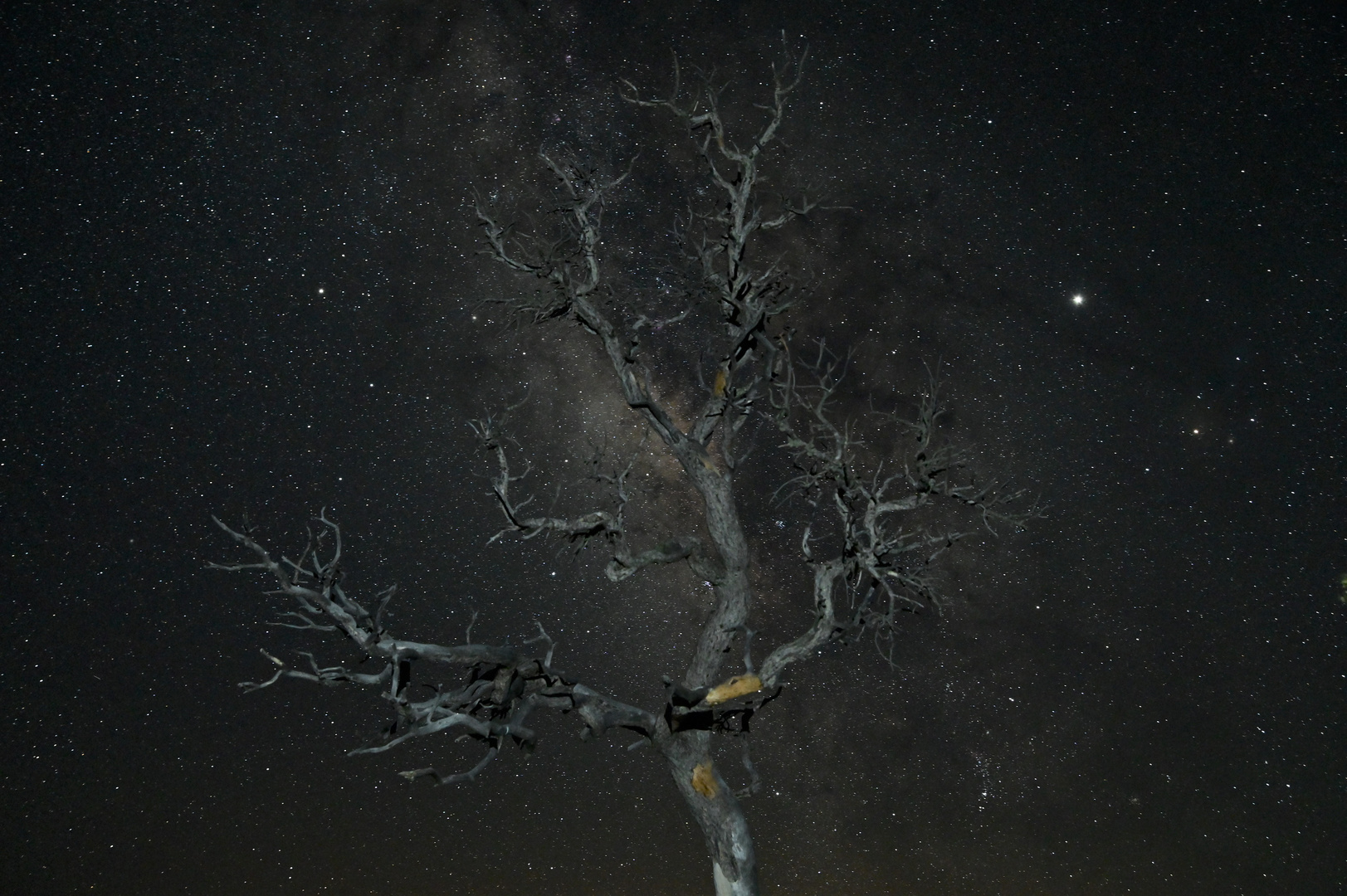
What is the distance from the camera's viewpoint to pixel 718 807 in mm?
9281

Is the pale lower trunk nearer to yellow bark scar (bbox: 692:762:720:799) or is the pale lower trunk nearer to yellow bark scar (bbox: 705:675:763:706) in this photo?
yellow bark scar (bbox: 692:762:720:799)

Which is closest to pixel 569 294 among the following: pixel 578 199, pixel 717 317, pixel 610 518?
pixel 578 199

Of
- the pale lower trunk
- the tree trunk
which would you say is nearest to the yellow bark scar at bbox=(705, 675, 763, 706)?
the tree trunk

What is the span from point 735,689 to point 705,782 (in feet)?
3.66

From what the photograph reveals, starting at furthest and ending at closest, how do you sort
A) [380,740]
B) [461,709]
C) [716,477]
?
[716,477] → [461,709] → [380,740]

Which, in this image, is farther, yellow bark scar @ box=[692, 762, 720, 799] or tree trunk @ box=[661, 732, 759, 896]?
yellow bark scar @ box=[692, 762, 720, 799]

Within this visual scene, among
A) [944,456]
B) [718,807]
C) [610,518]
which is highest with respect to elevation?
[944,456]

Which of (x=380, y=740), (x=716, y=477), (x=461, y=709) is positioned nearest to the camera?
(x=380, y=740)

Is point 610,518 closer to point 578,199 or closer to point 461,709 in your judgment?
point 461,709

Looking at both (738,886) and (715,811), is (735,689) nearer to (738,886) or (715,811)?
(715,811)

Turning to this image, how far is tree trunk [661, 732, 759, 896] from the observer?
359 inches

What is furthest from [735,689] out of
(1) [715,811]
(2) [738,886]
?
(2) [738,886]

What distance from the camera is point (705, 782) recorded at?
9398 mm

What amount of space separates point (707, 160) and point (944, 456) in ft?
13.2
